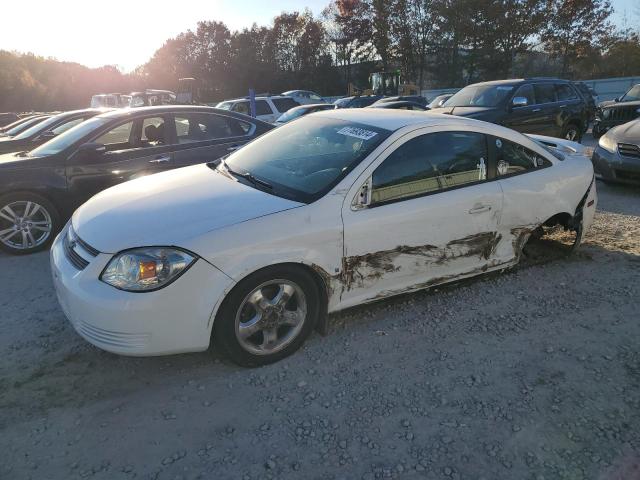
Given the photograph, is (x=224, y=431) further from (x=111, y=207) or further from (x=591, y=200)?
(x=591, y=200)

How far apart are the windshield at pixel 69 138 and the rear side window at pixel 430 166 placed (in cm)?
408

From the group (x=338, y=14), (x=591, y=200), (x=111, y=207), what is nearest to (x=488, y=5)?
(x=338, y=14)

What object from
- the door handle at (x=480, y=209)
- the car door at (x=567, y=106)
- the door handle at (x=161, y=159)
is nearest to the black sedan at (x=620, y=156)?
the car door at (x=567, y=106)

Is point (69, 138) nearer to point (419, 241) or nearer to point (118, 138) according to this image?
point (118, 138)

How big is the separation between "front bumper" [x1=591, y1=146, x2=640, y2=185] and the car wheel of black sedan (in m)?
7.69

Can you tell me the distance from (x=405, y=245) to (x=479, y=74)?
4320cm

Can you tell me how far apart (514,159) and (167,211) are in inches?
110

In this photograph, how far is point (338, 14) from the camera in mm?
49156

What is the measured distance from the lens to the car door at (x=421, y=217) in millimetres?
3162

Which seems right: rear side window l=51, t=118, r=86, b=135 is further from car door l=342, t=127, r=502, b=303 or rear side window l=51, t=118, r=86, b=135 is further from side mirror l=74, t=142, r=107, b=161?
car door l=342, t=127, r=502, b=303

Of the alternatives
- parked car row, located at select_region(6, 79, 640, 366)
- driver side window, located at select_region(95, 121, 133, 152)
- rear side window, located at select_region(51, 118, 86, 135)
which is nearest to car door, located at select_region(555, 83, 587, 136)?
parked car row, located at select_region(6, 79, 640, 366)

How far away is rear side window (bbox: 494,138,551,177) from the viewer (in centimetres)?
381

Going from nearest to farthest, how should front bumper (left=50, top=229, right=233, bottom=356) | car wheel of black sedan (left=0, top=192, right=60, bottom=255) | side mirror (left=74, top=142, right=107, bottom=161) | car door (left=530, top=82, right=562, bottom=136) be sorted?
front bumper (left=50, top=229, right=233, bottom=356), car wheel of black sedan (left=0, top=192, right=60, bottom=255), side mirror (left=74, top=142, right=107, bottom=161), car door (left=530, top=82, right=562, bottom=136)

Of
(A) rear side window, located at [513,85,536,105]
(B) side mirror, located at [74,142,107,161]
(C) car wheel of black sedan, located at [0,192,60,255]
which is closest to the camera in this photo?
(C) car wheel of black sedan, located at [0,192,60,255]
